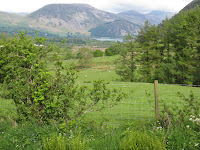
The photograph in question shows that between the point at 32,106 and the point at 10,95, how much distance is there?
144cm

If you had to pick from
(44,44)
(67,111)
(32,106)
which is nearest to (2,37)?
(44,44)

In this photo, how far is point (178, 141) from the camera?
4.96 m

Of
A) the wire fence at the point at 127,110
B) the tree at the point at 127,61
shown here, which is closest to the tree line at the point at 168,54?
the tree at the point at 127,61

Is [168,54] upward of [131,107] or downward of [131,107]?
upward

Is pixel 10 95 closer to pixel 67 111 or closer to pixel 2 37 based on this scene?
pixel 67 111

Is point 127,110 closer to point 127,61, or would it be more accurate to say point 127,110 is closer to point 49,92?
point 49,92

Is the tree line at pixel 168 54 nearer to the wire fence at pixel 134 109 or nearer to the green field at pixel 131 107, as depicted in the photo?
the green field at pixel 131 107

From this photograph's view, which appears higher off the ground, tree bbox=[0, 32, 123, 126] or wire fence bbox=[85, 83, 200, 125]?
tree bbox=[0, 32, 123, 126]

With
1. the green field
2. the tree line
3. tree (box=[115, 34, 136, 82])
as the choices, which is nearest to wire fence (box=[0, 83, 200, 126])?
the green field

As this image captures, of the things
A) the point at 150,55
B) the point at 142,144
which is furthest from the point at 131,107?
the point at 150,55

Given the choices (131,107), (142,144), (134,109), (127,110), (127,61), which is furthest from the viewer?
(127,61)

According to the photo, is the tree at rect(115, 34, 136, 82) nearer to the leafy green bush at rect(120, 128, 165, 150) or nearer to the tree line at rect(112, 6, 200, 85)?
the tree line at rect(112, 6, 200, 85)

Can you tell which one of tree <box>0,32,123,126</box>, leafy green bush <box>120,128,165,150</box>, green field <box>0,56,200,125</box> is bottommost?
green field <box>0,56,200,125</box>

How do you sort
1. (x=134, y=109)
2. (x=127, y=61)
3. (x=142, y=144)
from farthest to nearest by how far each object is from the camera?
(x=127, y=61) < (x=134, y=109) < (x=142, y=144)
